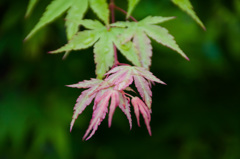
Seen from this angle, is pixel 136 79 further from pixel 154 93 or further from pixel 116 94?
pixel 154 93

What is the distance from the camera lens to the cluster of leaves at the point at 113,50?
641 millimetres

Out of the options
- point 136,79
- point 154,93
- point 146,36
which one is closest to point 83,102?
point 136,79

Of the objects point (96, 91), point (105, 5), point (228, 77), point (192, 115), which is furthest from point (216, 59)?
point (96, 91)

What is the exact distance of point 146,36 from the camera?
775 millimetres

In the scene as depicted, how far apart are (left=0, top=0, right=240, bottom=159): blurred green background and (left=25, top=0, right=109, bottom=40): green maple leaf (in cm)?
63

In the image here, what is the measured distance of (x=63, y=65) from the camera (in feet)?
5.87

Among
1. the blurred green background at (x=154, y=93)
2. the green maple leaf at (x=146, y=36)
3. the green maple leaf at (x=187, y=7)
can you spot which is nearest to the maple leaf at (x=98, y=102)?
the green maple leaf at (x=146, y=36)

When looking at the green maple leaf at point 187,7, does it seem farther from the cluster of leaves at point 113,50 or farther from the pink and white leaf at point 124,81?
the pink and white leaf at point 124,81

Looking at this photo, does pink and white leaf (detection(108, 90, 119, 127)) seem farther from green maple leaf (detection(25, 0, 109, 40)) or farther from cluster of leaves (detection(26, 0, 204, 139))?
green maple leaf (detection(25, 0, 109, 40))

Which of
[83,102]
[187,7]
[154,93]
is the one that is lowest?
[154,93]

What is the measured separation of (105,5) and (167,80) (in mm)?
1294

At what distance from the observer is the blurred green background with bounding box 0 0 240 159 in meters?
1.68

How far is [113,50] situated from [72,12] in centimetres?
16

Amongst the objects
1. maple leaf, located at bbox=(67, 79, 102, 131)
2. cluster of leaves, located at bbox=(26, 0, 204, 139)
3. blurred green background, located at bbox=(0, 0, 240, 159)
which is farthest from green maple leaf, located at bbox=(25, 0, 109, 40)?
blurred green background, located at bbox=(0, 0, 240, 159)
